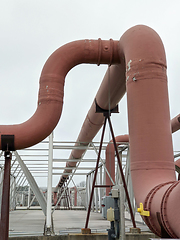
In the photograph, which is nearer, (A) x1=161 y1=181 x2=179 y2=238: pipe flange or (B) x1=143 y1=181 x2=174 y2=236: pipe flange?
(A) x1=161 y1=181 x2=179 y2=238: pipe flange

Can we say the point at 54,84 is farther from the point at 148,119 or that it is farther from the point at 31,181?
the point at 31,181

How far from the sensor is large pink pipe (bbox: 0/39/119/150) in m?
5.28

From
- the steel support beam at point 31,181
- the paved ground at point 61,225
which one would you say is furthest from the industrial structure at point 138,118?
the steel support beam at point 31,181

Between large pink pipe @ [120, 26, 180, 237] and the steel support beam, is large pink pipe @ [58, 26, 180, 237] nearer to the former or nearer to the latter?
large pink pipe @ [120, 26, 180, 237]

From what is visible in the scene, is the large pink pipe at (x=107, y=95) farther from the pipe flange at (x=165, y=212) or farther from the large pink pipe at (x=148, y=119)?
the pipe flange at (x=165, y=212)

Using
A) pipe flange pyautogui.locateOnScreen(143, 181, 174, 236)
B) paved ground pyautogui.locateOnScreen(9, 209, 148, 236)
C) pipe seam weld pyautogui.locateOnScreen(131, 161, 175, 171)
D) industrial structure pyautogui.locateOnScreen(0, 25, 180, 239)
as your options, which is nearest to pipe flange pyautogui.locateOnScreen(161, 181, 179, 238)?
industrial structure pyautogui.locateOnScreen(0, 25, 180, 239)

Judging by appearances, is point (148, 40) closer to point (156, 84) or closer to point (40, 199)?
point (156, 84)

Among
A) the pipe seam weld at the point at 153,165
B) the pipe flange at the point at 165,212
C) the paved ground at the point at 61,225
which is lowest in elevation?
the paved ground at the point at 61,225

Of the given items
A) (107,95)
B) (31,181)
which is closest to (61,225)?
(31,181)

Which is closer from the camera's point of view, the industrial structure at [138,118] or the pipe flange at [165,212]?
the pipe flange at [165,212]

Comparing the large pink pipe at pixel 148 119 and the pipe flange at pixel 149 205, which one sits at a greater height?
the large pink pipe at pixel 148 119

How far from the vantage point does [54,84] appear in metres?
5.48

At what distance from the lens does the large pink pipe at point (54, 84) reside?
17.3 feet

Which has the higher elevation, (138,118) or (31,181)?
(138,118)
